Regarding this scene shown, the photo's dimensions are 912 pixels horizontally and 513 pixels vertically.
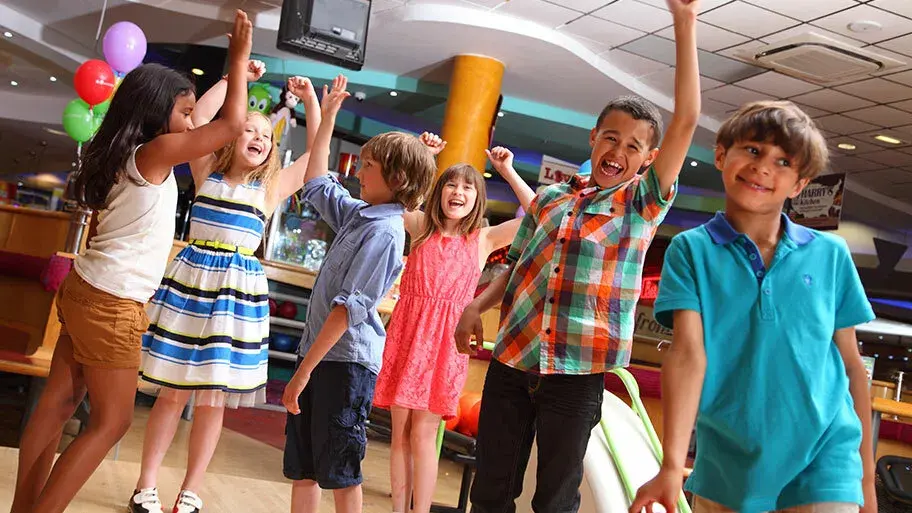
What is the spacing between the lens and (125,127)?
225 cm

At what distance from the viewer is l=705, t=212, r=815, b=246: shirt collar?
4.96 feet

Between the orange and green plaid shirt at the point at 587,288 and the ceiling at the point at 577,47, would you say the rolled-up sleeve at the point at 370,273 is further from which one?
the ceiling at the point at 577,47

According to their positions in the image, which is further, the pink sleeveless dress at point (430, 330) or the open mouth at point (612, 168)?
the pink sleeveless dress at point (430, 330)

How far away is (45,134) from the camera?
14.0 metres

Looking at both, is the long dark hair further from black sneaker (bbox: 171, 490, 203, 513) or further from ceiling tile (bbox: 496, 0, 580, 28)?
ceiling tile (bbox: 496, 0, 580, 28)

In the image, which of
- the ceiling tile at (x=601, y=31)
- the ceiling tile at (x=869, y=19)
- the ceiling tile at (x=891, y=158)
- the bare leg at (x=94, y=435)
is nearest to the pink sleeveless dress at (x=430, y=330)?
the bare leg at (x=94, y=435)

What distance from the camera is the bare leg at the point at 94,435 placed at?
2.08 m

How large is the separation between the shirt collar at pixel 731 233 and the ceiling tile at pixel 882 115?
7.80 m

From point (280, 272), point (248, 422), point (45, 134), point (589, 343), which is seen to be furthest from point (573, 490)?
point (45, 134)

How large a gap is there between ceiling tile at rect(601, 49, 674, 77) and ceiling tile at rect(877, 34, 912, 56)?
1.94 meters

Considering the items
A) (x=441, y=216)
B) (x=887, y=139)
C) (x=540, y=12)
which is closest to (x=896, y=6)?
(x=540, y=12)

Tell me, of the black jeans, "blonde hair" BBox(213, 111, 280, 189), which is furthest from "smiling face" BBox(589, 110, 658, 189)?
"blonde hair" BBox(213, 111, 280, 189)

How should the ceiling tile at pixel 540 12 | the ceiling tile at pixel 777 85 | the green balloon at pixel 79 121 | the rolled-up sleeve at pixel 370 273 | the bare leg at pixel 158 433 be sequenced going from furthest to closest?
1. the ceiling tile at pixel 777 85
2. the ceiling tile at pixel 540 12
3. the green balloon at pixel 79 121
4. the bare leg at pixel 158 433
5. the rolled-up sleeve at pixel 370 273

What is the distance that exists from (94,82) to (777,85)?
593cm
